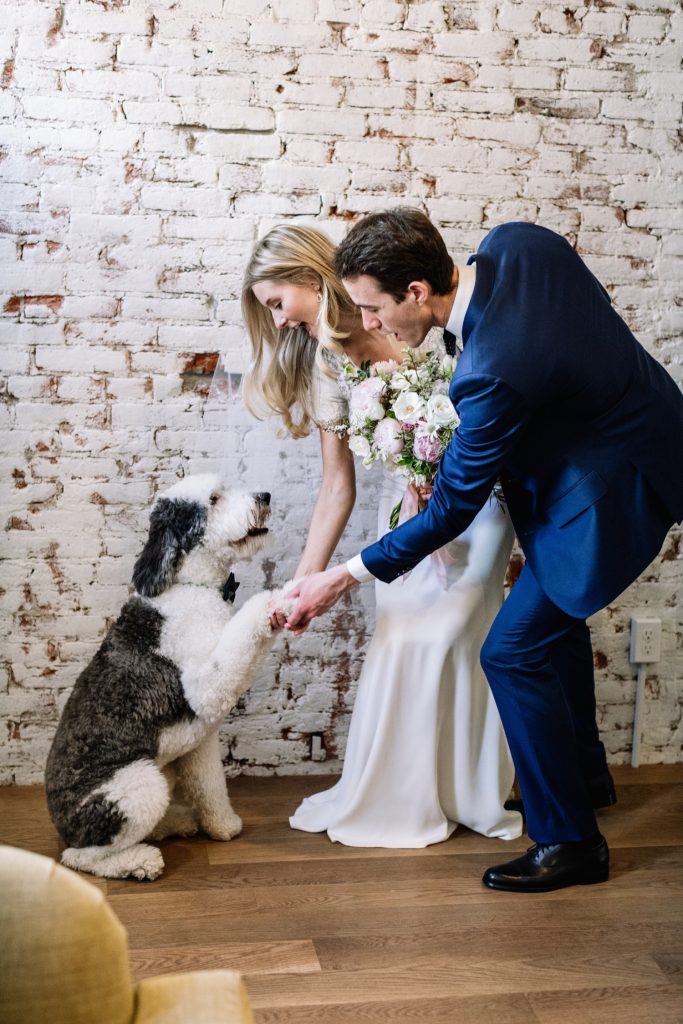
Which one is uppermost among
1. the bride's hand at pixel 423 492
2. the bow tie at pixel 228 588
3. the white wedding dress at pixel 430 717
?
the bride's hand at pixel 423 492

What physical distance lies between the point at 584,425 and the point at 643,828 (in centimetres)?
124

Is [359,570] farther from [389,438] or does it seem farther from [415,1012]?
[415,1012]

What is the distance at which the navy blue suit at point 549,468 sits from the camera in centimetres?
203

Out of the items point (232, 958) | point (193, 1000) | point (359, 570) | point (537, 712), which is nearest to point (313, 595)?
point (359, 570)

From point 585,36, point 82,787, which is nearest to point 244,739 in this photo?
point 82,787

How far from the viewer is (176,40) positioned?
110 inches

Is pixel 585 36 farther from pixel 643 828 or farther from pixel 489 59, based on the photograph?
pixel 643 828

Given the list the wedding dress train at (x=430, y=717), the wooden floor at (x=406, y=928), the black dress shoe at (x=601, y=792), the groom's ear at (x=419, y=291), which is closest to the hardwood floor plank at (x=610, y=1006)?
the wooden floor at (x=406, y=928)

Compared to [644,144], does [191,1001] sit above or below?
below

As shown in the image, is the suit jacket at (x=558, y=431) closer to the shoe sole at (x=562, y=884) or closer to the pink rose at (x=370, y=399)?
the pink rose at (x=370, y=399)

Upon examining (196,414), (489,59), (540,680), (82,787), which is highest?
(489,59)

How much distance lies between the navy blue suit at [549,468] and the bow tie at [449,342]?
33 cm

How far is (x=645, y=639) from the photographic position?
10.4ft

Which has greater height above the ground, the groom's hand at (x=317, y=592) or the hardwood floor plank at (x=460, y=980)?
the groom's hand at (x=317, y=592)
